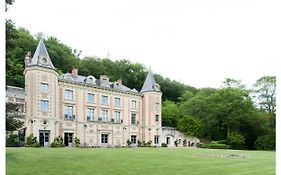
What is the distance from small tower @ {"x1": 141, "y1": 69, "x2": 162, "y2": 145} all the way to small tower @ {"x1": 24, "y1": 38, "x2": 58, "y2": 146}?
570cm

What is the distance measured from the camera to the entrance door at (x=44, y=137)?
551 inches

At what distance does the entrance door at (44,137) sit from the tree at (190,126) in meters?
8.14

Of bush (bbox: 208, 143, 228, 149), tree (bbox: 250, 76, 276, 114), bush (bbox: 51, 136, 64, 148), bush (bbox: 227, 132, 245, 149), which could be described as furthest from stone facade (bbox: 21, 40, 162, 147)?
tree (bbox: 250, 76, 276, 114)

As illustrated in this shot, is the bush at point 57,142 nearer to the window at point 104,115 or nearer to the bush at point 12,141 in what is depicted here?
the bush at point 12,141

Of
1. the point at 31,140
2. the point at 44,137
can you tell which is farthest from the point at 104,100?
the point at 31,140

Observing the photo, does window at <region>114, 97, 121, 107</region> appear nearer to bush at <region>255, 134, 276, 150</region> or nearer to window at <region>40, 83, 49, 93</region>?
window at <region>40, 83, 49, 93</region>

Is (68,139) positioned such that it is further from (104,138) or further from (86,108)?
(104,138)

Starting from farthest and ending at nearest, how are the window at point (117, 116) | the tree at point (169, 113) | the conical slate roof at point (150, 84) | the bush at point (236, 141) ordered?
the tree at point (169, 113)
the conical slate roof at point (150, 84)
the bush at point (236, 141)
the window at point (117, 116)

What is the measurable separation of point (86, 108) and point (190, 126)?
20.8 feet

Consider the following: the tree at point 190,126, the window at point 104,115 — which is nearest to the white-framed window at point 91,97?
the window at point 104,115

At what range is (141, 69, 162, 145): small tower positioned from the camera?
18.3m

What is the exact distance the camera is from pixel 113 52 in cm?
2108

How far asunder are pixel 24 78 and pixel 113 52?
707 centimetres

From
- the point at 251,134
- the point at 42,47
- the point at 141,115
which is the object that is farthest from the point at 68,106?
the point at 251,134
